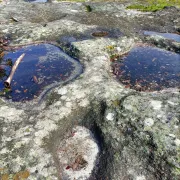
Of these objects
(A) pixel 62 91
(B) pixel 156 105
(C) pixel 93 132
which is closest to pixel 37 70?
(A) pixel 62 91

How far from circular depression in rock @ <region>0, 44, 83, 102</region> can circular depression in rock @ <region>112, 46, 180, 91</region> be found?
373 centimetres

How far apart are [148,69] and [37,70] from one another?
30.1 feet

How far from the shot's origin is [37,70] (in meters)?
18.6

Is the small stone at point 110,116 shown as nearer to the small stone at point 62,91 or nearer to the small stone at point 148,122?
the small stone at point 148,122

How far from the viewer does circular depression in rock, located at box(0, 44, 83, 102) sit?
15.9 metres

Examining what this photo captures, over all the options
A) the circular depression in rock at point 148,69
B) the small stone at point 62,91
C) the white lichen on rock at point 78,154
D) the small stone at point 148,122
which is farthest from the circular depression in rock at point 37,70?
the small stone at point 148,122

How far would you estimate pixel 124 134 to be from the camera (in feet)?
37.1

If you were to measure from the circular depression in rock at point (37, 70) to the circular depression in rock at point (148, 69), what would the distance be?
12.2 feet

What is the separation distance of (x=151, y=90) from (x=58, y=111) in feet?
22.9

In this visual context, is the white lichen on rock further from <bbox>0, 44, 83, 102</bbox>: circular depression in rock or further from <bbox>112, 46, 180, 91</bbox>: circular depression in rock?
<bbox>112, 46, 180, 91</bbox>: circular depression in rock

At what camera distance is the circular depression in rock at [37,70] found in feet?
52.3

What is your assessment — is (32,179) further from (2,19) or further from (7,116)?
(2,19)

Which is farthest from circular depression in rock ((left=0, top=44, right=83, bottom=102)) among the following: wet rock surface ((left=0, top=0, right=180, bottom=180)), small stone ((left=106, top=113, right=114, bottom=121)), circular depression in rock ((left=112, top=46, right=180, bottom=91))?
small stone ((left=106, top=113, right=114, bottom=121))

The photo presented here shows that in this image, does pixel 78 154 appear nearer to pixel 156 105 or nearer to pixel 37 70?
pixel 156 105
